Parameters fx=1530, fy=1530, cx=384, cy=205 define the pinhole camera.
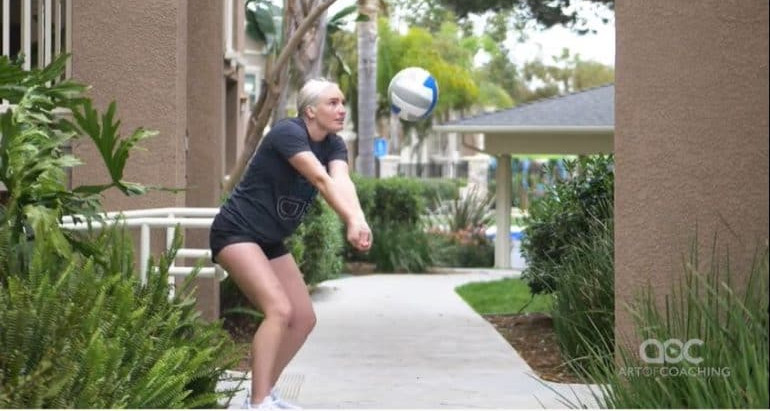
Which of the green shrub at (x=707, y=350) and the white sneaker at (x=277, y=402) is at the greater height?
the green shrub at (x=707, y=350)

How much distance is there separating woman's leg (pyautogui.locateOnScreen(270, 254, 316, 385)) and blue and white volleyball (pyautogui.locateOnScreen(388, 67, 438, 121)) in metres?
5.22

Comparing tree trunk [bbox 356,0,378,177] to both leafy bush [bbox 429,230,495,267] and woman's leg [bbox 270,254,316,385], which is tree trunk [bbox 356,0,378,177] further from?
woman's leg [bbox 270,254,316,385]

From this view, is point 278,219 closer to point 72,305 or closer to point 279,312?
point 279,312

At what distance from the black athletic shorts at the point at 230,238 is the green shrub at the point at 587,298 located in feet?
10.2

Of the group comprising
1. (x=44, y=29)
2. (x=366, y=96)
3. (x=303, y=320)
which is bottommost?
(x=303, y=320)

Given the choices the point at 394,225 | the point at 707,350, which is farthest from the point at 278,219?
the point at 394,225

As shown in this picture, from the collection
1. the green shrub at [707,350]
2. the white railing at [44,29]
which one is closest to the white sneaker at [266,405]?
→ the green shrub at [707,350]

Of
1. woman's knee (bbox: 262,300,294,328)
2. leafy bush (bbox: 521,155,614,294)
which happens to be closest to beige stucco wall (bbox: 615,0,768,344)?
woman's knee (bbox: 262,300,294,328)

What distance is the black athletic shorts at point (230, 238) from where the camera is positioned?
774 centimetres

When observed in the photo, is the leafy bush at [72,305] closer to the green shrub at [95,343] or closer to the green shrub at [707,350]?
the green shrub at [95,343]

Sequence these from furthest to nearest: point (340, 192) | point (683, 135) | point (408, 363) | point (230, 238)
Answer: point (408, 363) → point (230, 238) → point (683, 135) → point (340, 192)

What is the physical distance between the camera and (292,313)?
7.84 metres

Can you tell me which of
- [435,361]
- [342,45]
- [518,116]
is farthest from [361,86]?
[342,45]

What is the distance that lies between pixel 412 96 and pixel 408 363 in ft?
8.07
